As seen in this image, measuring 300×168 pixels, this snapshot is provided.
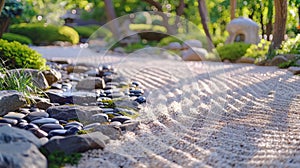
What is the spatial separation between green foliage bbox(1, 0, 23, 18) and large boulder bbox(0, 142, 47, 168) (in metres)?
9.87

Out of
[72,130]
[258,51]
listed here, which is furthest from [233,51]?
[72,130]

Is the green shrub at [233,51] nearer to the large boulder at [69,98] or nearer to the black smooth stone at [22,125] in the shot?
the large boulder at [69,98]

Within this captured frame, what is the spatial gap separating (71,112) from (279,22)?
5.82 meters

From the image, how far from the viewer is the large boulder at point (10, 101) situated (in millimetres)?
3338

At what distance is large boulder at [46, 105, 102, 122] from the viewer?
3.36 m

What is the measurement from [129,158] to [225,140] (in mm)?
750

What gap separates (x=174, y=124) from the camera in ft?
11.0

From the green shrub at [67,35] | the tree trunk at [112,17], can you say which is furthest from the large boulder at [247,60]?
the green shrub at [67,35]

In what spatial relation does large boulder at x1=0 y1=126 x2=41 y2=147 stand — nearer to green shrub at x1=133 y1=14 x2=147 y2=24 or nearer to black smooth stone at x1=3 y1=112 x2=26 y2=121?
black smooth stone at x1=3 y1=112 x2=26 y2=121

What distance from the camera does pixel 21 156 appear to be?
215cm

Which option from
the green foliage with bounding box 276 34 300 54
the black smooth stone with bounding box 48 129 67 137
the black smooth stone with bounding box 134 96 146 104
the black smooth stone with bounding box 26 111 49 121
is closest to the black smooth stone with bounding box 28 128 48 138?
the black smooth stone with bounding box 48 129 67 137

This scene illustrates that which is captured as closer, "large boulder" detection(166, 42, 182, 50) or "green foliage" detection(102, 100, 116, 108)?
"green foliage" detection(102, 100, 116, 108)

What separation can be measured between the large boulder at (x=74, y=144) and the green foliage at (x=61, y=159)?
0.10ft

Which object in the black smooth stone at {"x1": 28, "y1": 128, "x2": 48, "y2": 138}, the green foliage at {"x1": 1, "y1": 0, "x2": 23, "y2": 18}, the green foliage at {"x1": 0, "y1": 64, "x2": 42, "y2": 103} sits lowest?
the black smooth stone at {"x1": 28, "y1": 128, "x2": 48, "y2": 138}
